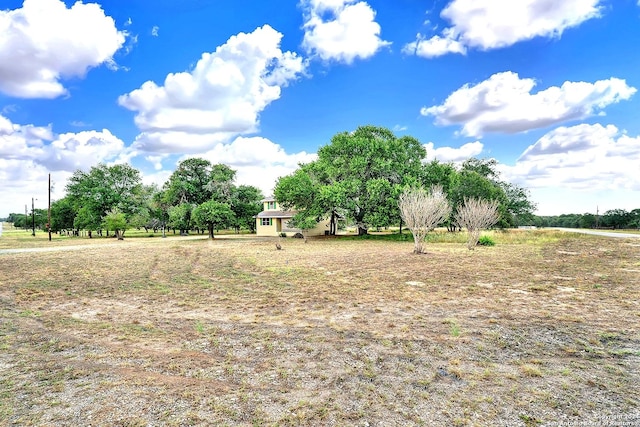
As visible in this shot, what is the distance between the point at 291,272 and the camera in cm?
1291

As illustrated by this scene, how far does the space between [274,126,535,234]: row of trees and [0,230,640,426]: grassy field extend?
60.8 ft

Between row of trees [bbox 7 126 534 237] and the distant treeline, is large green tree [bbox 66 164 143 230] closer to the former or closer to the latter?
row of trees [bbox 7 126 534 237]

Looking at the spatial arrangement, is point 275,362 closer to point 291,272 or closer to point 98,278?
point 291,272

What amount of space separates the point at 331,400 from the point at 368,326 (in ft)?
9.10

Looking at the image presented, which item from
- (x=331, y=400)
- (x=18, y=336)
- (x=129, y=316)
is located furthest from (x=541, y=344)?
(x=18, y=336)

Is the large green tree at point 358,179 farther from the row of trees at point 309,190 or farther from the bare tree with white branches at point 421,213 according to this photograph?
the bare tree with white branches at point 421,213

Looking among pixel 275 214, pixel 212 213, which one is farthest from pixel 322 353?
pixel 275 214

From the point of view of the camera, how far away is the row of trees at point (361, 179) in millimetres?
28812

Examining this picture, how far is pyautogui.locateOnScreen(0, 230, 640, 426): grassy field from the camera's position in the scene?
11.5ft

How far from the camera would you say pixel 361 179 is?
103 ft

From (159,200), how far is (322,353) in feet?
140

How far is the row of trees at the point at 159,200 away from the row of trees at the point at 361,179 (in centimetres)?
694

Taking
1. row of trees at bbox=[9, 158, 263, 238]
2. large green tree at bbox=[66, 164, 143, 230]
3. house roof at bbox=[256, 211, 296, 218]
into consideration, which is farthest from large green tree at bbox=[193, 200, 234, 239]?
large green tree at bbox=[66, 164, 143, 230]

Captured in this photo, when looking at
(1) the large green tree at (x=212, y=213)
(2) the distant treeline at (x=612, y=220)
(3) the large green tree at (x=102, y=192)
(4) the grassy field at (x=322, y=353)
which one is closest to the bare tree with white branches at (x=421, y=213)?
(4) the grassy field at (x=322, y=353)
